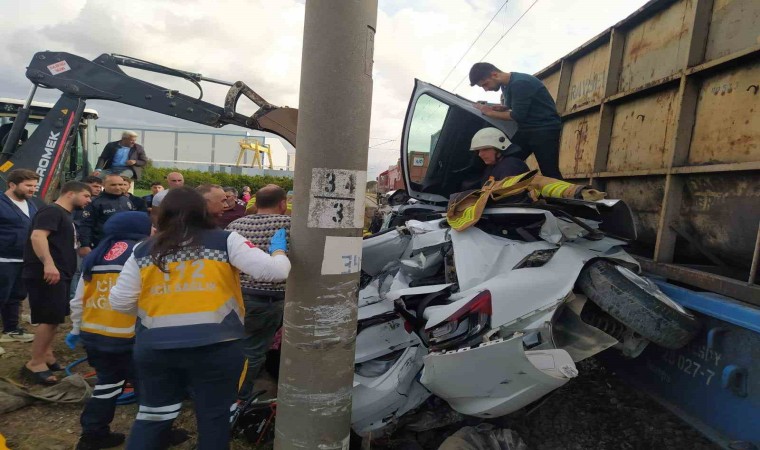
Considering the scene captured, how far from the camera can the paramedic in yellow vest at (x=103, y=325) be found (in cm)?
283

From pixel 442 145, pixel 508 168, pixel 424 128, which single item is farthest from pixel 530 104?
pixel 424 128

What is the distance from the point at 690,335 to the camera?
231cm

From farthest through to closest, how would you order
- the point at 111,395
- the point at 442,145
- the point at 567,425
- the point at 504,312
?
the point at 442,145, the point at 567,425, the point at 111,395, the point at 504,312

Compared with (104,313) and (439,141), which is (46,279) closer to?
(104,313)

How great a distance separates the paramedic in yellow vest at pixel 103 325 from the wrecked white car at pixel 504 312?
153cm

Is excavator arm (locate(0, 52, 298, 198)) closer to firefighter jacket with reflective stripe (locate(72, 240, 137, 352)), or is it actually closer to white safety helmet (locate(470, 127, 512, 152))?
white safety helmet (locate(470, 127, 512, 152))

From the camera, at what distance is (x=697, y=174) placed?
2.76 meters

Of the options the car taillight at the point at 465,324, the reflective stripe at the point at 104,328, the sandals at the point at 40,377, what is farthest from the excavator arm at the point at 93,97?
the car taillight at the point at 465,324

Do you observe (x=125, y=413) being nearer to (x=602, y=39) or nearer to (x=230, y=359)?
(x=230, y=359)

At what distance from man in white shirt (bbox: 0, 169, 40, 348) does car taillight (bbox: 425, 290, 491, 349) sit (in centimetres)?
407

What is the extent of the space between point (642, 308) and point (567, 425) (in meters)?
1.28

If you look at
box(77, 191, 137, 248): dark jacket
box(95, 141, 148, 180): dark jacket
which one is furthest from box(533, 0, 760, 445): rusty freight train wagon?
box(95, 141, 148, 180): dark jacket

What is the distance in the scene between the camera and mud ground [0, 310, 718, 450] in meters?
2.88

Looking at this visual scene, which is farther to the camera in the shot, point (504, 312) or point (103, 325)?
point (103, 325)
